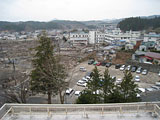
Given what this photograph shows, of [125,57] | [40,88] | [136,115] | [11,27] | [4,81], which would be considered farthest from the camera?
[11,27]

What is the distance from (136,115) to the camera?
10.2 ft

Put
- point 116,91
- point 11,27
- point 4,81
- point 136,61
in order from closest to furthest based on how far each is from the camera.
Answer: point 116,91
point 4,81
point 136,61
point 11,27

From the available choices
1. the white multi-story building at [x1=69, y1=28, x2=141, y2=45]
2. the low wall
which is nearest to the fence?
the low wall

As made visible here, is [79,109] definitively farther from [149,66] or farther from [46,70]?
[149,66]

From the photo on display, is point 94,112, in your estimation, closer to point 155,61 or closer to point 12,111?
point 12,111

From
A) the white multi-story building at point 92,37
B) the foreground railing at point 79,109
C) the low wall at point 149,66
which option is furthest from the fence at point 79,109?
the white multi-story building at point 92,37

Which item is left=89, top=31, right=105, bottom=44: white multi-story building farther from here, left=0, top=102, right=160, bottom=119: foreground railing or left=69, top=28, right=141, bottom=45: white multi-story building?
left=0, top=102, right=160, bottom=119: foreground railing

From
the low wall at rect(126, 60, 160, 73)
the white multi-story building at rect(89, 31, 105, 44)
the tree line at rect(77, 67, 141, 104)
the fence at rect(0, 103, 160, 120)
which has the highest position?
the white multi-story building at rect(89, 31, 105, 44)

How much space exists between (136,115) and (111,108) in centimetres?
66

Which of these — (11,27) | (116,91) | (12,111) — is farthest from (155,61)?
(11,27)

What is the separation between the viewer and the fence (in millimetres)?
3213

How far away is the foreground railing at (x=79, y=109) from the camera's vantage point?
321 cm

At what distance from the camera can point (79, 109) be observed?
3.28 metres

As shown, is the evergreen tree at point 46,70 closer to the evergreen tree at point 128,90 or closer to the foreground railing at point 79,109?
the foreground railing at point 79,109
